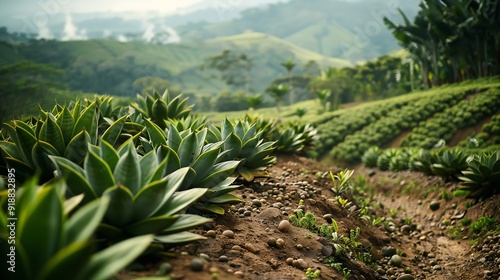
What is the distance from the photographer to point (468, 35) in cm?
1723

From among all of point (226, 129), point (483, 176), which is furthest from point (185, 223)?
point (483, 176)

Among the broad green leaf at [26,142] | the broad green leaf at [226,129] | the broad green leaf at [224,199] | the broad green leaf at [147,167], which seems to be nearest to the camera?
the broad green leaf at [147,167]

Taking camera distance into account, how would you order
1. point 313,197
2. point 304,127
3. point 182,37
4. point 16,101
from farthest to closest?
point 182,37 → point 16,101 → point 304,127 → point 313,197

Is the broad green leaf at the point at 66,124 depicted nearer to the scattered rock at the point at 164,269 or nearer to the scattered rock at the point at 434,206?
the scattered rock at the point at 164,269

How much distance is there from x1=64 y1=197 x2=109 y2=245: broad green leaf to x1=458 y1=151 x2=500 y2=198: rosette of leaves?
519 centimetres

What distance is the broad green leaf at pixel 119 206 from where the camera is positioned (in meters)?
2.07

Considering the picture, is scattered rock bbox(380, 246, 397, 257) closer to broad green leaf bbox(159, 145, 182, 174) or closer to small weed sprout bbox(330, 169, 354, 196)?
small weed sprout bbox(330, 169, 354, 196)

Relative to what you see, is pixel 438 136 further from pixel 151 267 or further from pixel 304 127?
pixel 151 267

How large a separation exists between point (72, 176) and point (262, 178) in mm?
2887

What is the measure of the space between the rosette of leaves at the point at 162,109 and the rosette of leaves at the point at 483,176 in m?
4.19

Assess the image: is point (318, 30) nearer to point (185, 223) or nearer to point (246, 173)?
point (246, 173)

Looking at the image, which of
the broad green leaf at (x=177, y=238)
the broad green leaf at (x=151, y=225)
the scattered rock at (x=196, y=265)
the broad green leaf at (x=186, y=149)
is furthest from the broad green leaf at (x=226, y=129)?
the scattered rock at (x=196, y=265)

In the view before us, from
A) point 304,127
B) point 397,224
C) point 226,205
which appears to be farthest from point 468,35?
point 226,205

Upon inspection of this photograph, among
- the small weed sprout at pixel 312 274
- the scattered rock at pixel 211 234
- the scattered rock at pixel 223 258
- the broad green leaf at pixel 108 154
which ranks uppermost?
the broad green leaf at pixel 108 154
